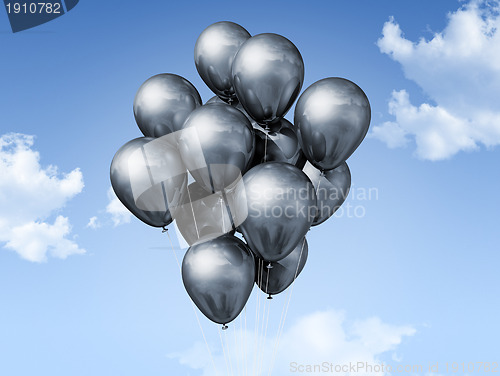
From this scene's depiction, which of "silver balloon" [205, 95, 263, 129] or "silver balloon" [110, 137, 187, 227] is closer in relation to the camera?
"silver balloon" [110, 137, 187, 227]

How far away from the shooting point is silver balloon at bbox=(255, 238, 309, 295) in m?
4.00

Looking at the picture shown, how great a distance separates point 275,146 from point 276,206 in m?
0.70

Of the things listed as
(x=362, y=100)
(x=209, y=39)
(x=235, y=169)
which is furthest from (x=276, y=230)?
(x=209, y=39)

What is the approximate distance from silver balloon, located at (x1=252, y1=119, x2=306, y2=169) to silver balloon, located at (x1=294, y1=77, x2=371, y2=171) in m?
0.27

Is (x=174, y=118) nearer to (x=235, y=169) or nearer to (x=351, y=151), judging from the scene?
(x=235, y=169)

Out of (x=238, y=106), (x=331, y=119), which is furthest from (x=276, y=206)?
(x=238, y=106)

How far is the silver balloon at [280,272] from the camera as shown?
400 centimetres

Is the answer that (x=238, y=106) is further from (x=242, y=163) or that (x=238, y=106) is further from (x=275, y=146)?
(x=242, y=163)

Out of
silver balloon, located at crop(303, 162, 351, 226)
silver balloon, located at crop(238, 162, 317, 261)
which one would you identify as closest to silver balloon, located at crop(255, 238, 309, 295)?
silver balloon, located at crop(303, 162, 351, 226)

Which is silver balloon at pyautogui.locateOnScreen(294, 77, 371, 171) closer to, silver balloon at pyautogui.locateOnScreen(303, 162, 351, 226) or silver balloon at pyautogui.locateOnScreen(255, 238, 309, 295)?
silver balloon at pyautogui.locateOnScreen(303, 162, 351, 226)

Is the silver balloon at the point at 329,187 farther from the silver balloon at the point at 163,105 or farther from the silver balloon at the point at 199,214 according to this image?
the silver balloon at the point at 163,105

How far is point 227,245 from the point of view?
356 centimetres

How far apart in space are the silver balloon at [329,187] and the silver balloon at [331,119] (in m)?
0.40

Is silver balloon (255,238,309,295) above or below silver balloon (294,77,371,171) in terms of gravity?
below
